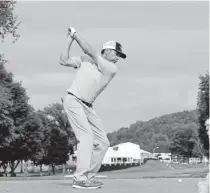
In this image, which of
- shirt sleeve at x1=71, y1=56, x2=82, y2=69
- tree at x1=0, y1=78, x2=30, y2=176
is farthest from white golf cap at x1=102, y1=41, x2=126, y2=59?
tree at x1=0, y1=78, x2=30, y2=176

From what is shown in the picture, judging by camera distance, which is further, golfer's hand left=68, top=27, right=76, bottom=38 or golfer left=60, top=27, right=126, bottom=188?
golfer's hand left=68, top=27, right=76, bottom=38

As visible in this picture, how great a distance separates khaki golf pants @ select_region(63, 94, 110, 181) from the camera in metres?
12.1

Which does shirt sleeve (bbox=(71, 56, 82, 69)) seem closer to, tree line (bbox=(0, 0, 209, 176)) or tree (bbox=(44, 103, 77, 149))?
tree line (bbox=(0, 0, 209, 176))

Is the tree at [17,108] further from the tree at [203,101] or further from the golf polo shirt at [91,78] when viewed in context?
the golf polo shirt at [91,78]

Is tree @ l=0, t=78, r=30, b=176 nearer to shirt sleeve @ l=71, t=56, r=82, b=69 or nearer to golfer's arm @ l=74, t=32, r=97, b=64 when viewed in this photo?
shirt sleeve @ l=71, t=56, r=82, b=69

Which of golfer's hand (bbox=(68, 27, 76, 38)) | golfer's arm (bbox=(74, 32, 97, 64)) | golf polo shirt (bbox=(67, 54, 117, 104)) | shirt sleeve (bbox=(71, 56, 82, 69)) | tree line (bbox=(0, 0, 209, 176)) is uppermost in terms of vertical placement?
tree line (bbox=(0, 0, 209, 176))

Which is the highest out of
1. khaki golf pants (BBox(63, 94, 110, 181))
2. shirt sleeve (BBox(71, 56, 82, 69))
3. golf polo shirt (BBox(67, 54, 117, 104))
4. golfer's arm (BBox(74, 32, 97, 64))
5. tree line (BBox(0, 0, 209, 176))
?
tree line (BBox(0, 0, 209, 176))

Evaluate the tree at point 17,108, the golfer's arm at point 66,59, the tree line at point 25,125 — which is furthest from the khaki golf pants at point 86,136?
the tree at point 17,108

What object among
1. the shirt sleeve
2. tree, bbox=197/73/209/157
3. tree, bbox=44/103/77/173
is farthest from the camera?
tree, bbox=44/103/77/173

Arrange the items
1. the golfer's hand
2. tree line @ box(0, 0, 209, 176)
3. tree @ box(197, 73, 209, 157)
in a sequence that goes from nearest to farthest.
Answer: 1. the golfer's hand
2. tree line @ box(0, 0, 209, 176)
3. tree @ box(197, 73, 209, 157)

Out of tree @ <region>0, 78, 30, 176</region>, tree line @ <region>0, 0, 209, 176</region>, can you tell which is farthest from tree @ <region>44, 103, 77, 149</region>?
tree @ <region>0, 78, 30, 176</region>

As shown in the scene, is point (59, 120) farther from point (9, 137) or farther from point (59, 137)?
point (9, 137)

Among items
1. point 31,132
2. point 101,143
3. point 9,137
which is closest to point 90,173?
point 101,143

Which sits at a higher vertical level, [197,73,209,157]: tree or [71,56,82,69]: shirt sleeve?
[197,73,209,157]: tree
